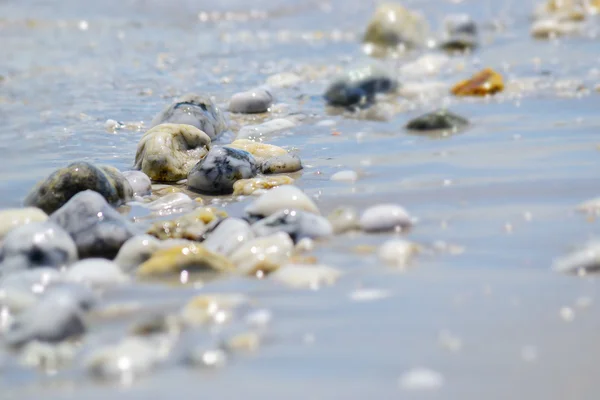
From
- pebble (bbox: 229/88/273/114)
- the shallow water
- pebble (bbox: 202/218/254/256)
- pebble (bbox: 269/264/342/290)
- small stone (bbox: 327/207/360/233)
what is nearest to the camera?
the shallow water

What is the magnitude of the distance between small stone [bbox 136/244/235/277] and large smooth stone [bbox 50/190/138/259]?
0.26 meters

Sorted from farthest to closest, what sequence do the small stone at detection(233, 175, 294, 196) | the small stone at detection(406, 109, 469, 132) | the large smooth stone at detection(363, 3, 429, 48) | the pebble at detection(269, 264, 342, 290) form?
1. the large smooth stone at detection(363, 3, 429, 48)
2. the small stone at detection(406, 109, 469, 132)
3. the small stone at detection(233, 175, 294, 196)
4. the pebble at detection(269, 264, 342, 290)

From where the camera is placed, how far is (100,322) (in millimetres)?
2057

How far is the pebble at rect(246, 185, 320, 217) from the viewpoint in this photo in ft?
9.22

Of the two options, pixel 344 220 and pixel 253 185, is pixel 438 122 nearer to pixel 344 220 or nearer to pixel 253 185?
pixel 253 185

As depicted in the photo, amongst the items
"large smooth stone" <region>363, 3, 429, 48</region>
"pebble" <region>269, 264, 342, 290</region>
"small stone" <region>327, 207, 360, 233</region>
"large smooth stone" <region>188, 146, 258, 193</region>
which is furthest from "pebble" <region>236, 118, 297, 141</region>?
"large smooth stone" <region>363, 3, 429, 48</region>

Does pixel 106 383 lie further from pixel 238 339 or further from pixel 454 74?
pixel 454 74

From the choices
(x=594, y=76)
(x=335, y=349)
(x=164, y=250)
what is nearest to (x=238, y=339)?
(x=335, y=349)

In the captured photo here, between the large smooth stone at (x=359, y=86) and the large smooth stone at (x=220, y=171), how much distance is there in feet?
5.79

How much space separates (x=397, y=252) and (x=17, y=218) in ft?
4.17

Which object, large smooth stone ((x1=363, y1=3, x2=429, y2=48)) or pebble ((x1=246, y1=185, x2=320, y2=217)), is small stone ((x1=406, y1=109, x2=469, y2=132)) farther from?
large smooth stone ((x1=363, y1=3, x2=429, y2=48))

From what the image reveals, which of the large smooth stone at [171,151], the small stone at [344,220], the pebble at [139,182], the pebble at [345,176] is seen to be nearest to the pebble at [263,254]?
the small stone at [344,220]

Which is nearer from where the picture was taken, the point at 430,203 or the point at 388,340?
the point at 388,340

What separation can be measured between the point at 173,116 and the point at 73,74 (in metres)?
2.25
